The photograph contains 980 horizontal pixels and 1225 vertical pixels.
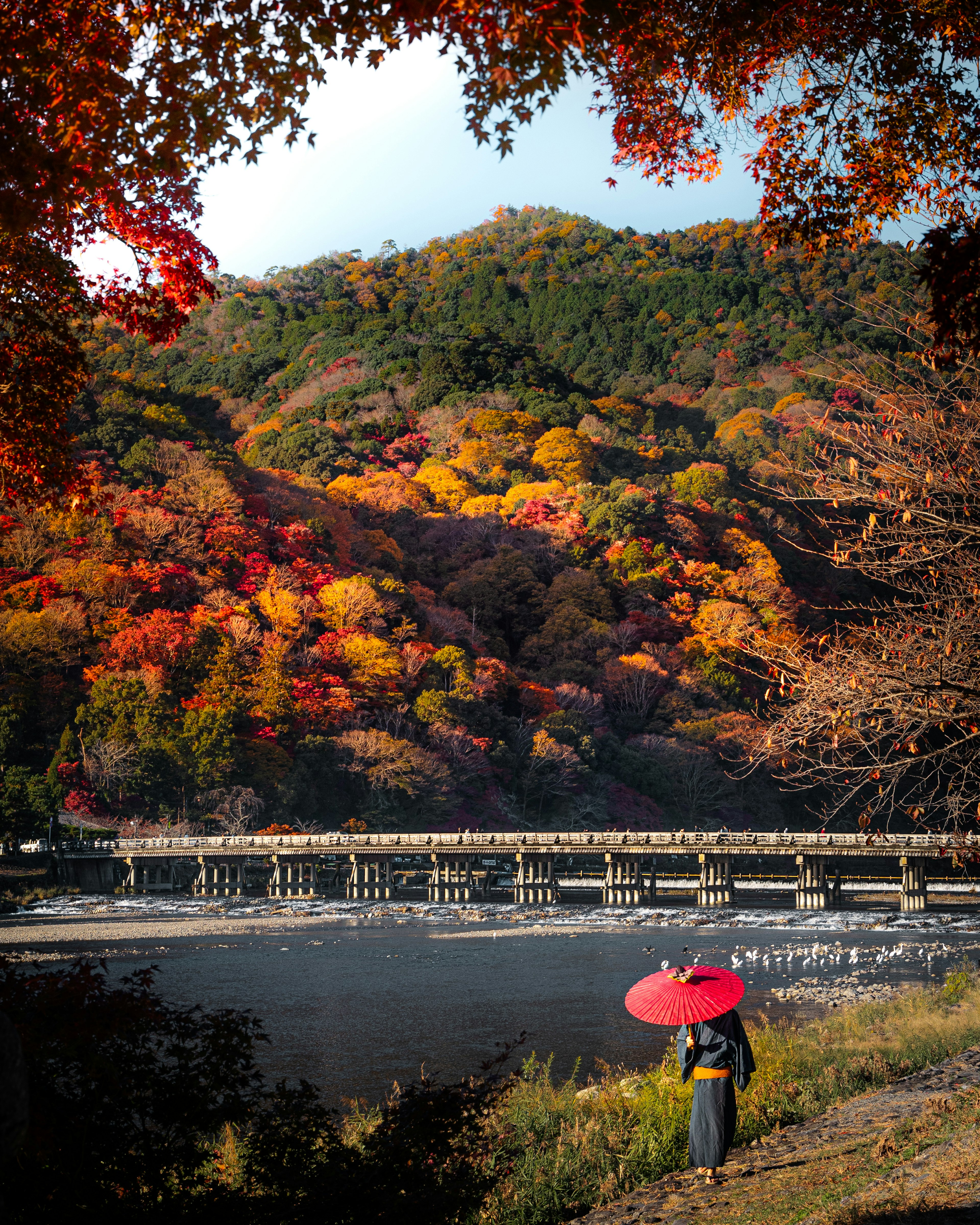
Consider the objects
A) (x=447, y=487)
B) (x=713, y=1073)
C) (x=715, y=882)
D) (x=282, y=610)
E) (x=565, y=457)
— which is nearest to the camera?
(x=713, y=1073)

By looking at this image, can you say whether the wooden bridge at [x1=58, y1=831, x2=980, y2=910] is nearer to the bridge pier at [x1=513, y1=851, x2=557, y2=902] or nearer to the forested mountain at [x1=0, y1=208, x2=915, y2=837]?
the bridge pier at [x1=513, y1=851, x2=557, y2=902]

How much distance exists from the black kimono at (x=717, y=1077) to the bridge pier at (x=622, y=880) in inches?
1410

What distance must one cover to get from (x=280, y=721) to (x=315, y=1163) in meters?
42.4

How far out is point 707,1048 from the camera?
7.04m

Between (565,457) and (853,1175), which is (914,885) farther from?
(565,457)

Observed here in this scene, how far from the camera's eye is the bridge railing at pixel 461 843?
4125 centimetres

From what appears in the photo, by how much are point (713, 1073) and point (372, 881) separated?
40.7 m

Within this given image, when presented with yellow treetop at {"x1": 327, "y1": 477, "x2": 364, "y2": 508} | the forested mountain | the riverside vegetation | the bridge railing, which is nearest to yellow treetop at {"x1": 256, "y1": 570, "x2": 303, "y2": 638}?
the forested mountain

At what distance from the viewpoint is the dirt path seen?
5215mm

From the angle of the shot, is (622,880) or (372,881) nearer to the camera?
(622,880)

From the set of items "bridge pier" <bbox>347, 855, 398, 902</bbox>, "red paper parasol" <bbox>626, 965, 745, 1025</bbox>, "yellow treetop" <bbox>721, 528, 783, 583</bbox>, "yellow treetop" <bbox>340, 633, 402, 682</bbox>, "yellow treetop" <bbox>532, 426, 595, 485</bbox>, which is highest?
"yellow treetop" <bbox>532, 426, 595, 485</bbox>

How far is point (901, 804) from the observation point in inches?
288

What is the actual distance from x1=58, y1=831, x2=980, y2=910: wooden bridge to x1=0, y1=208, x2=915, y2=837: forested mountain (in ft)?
7.54

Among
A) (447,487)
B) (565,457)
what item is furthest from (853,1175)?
(565,457)
